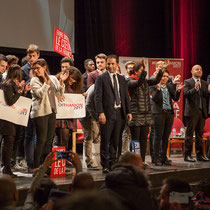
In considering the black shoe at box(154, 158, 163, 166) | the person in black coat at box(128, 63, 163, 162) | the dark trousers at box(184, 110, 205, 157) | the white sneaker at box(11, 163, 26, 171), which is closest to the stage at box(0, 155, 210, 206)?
the black shoe at box(154, 158, 163, 166)

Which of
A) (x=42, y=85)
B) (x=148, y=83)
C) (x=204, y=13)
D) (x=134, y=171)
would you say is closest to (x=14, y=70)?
(x=42, y=85)

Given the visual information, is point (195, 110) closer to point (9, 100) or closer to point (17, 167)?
point (17, 167)

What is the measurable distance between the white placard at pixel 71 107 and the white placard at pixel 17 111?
78cm

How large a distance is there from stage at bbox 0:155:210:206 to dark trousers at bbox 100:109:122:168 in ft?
0.65

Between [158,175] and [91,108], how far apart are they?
1265 mm

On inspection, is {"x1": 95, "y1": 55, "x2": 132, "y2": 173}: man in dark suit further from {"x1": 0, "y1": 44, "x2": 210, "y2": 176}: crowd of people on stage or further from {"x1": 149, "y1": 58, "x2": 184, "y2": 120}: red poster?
{"x1": 149, "y1": 58, "x2": 184, "y2": 120}: red poster

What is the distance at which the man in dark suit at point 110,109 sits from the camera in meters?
4.79

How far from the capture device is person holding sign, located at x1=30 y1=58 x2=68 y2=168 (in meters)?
4.30

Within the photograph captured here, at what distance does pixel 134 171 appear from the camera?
2.19m

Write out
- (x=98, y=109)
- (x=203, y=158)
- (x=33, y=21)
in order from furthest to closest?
(x=33, y=21) < (x=203, y=158) < (x=98, y=109)

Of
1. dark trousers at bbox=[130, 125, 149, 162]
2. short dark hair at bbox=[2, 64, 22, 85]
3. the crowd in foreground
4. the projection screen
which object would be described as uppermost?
the projection screen

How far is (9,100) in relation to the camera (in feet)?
13.7

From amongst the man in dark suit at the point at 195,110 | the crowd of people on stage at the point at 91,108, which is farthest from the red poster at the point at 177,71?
the crowd of people on stage at the point at 91,108

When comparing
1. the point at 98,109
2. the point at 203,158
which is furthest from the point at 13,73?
the point at 203,158
